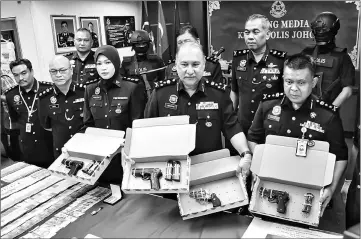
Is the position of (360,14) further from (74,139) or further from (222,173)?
(74,139)

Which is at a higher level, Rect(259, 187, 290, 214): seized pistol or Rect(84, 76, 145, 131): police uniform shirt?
Rect(84, 76, 145, 131): police uniform shirt

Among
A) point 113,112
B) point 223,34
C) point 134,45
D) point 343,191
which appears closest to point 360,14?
point 223,34

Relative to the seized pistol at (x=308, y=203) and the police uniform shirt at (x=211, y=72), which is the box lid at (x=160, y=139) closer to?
the seized pistol at (x=308, y=203)

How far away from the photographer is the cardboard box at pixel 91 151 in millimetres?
1844

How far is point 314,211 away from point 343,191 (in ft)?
1.34

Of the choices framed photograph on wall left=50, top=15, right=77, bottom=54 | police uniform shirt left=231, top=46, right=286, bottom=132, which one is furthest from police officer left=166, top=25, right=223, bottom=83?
framed photograph on wall left=50, top=15, right=77, bottom=54

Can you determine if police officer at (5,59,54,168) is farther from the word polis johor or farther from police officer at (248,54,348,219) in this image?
the word polis johor

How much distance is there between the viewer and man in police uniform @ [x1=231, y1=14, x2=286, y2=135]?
282 cm

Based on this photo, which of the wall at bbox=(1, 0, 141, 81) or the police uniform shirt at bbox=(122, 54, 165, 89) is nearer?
the police uniform shirt at bbox=(122, 54, 165, 89)

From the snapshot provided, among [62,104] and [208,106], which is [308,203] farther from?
[62,104]

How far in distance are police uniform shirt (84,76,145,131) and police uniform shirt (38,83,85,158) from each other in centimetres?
18

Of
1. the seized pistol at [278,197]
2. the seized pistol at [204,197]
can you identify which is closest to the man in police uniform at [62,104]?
the seized pistol at [204,197]

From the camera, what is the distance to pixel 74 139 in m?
2.13

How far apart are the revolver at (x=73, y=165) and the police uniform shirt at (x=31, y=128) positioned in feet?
3.26
